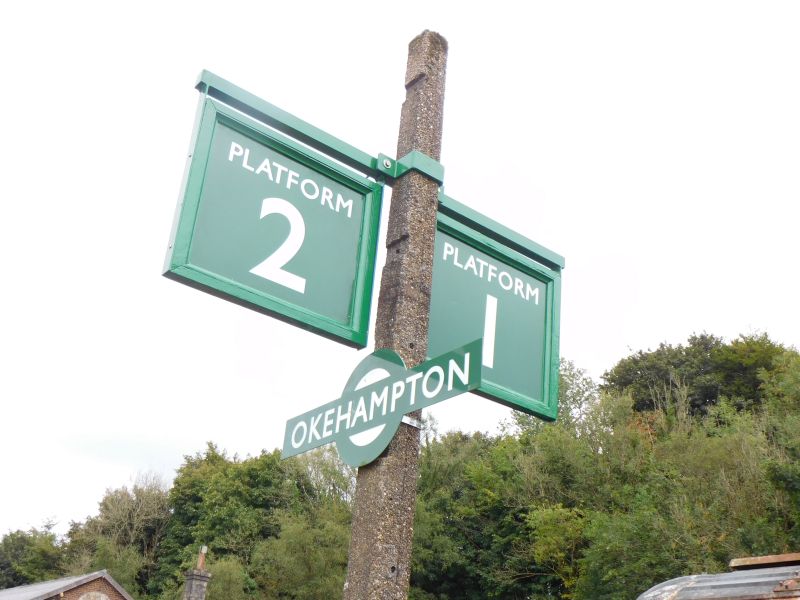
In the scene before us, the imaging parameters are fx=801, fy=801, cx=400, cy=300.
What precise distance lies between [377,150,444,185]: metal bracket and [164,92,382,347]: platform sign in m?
0.18

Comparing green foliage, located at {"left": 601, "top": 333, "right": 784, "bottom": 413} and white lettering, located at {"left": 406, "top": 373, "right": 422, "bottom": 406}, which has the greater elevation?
green foliage, located at {"left": 601, "top": 333, "right": 784, "bottom": 413}

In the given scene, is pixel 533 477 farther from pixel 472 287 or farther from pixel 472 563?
pixel 472 287

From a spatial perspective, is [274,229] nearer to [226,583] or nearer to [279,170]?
[279,170]

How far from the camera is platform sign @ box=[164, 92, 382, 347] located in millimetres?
3982

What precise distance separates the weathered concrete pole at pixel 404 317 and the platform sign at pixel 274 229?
0.18 meters

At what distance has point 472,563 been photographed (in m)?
33.4

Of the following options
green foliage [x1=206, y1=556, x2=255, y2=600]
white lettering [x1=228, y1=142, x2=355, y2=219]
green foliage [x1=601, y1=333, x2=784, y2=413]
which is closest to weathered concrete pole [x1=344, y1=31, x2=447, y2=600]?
white lettering [x1=228, y1=142, x2=355, y2=219]

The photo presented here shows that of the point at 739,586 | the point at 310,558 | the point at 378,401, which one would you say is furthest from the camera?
the point at 310,558

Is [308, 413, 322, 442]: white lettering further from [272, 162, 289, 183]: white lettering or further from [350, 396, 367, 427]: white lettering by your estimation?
[272, 162, 289, 183]: white lettering

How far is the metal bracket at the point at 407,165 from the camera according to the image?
4852 mm

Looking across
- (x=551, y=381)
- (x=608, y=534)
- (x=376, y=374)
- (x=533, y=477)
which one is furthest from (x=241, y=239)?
(x=533, y=477)

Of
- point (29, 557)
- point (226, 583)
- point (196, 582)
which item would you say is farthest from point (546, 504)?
point (29, 557)

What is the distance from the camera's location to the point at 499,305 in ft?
16.7

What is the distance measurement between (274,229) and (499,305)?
161 cm
